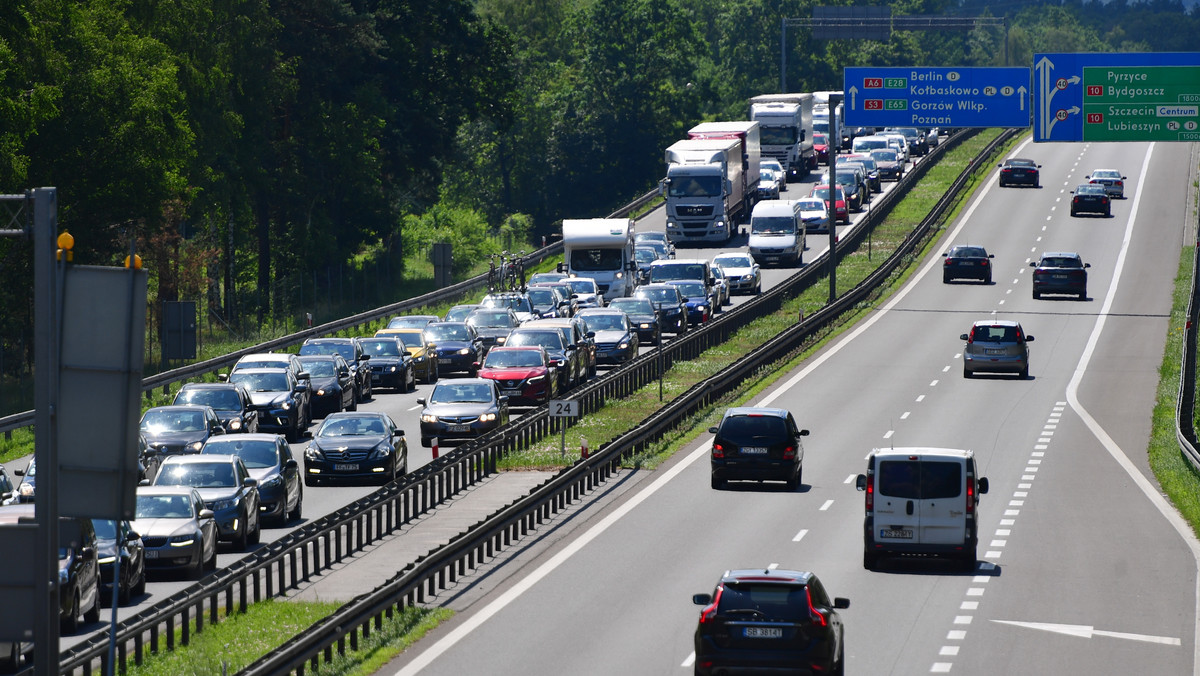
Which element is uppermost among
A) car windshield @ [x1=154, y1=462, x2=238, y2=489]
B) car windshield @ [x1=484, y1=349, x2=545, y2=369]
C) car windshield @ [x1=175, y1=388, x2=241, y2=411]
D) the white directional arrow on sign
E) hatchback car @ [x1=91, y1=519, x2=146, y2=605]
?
car windshield @ [x1=484, y1=349, x2=545, y2=369]

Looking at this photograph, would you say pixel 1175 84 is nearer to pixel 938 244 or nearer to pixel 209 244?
pixel 938 244

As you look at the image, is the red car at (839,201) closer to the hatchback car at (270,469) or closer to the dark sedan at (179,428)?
the dark sedan at (179,428)

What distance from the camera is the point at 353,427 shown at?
118 feet

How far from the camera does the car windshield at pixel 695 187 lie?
7981 centimetres

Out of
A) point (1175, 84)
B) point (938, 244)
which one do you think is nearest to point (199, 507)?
point (1175, 84)

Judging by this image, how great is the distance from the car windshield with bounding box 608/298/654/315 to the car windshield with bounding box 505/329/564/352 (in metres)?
9.42

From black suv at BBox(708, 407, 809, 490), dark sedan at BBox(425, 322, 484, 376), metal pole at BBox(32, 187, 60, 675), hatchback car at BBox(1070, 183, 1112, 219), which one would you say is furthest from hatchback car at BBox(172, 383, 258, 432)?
hatchback car at BBox(1070, 183, 1112, 219)

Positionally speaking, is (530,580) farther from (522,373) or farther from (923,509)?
(522,373)

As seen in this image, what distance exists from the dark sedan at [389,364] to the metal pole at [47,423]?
118ft

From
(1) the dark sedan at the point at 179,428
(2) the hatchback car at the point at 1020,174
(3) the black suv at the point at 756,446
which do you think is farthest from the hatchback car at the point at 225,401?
(2) the hatchback car at the point at 1020,174

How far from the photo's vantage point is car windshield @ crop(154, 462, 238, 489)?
29.2 m

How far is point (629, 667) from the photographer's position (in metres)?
20.5

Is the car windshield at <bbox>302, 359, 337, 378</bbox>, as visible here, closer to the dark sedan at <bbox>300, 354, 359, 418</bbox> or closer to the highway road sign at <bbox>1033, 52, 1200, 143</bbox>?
the dark sedan at <bbox>300, 354, 359, 418</bbox>

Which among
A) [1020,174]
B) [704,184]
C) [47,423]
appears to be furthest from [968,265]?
[47,423]
